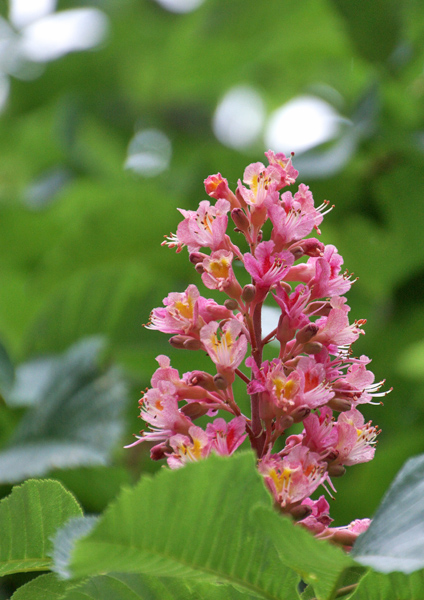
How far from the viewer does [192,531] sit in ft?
2.03

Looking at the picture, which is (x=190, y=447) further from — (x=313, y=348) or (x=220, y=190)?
(x=220, y=190)

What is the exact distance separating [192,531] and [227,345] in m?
0.25

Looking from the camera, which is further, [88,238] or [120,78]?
[120,78]

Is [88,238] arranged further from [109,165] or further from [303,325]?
[303,325]

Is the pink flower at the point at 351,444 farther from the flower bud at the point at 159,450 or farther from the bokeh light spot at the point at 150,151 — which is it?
the bokeh light spot at the point at 150,151

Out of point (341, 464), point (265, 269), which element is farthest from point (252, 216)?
point (341, 464)

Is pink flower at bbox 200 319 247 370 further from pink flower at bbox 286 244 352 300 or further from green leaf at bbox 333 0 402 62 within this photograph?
green leaf at bbox 333 0 402 62

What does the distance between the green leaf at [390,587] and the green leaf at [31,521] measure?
1.02 ft

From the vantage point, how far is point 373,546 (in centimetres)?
64

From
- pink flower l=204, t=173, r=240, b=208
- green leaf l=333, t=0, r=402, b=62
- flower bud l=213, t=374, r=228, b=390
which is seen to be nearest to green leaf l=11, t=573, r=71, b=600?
flower bud l=213, t=374, r=228, b=390

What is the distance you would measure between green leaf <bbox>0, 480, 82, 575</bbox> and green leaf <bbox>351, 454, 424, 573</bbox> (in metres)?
0.32

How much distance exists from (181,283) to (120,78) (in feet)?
5.22

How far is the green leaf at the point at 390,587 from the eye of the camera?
700 mm

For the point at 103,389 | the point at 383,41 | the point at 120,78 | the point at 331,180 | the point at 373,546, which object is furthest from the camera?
the point at 120,78
